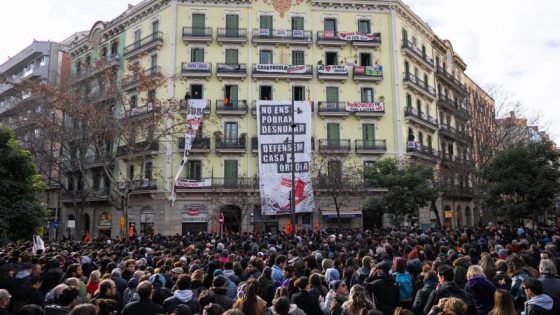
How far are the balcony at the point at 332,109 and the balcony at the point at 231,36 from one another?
8219 mm

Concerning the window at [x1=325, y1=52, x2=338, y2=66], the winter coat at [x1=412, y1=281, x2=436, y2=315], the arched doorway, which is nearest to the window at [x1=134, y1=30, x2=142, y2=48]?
the window at [x1=325, y1=52, x2=338, y2=66]

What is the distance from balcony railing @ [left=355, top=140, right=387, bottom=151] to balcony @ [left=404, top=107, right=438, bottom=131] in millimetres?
3347

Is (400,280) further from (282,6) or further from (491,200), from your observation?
(282,6)

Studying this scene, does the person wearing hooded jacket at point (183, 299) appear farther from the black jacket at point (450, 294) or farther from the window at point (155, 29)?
the window at point (155, 29)

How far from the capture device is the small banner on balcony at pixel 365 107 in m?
38.8

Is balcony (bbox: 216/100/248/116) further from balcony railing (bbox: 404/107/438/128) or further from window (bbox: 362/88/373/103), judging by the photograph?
balcony railing (bbox: 404/107/438/128)

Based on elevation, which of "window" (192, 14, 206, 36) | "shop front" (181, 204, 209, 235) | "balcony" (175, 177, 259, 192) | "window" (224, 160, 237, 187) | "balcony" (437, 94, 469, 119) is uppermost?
"window" (192, 14, 206, 36)

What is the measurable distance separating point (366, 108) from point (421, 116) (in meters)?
6.87

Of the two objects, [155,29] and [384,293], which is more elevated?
[155,29]

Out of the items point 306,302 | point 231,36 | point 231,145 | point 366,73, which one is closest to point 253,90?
point 231,36

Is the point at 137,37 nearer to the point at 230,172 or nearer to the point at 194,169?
the point at 194,169

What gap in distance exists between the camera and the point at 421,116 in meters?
42.9

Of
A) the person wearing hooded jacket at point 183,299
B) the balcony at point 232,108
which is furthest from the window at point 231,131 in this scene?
the person wearing hooded jacket at point 183,299

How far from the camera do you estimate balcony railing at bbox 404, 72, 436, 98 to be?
4090 centimetres
